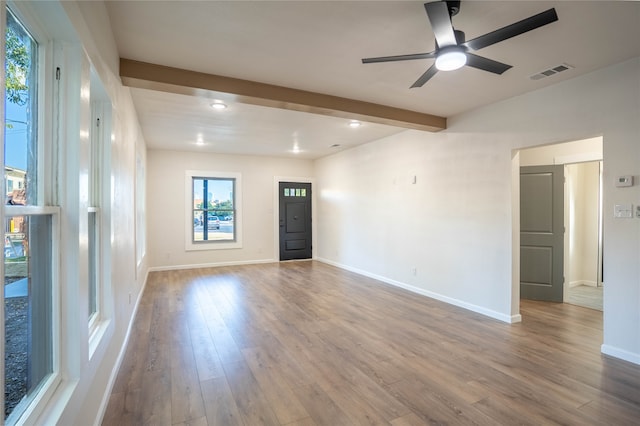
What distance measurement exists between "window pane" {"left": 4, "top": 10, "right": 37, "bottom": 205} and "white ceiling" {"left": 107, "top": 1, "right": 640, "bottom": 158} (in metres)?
1.00

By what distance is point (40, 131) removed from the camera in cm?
131

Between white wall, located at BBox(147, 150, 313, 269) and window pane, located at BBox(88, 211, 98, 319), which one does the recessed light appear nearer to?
window pane, located at BBox(88, 211, 98, 319)

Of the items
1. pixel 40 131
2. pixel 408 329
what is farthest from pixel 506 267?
pixel 40 131

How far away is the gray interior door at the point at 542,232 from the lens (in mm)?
4430

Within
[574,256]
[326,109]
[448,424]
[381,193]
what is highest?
[326,109]

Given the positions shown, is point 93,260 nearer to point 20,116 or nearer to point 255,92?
point 20,116

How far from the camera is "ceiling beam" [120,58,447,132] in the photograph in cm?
270

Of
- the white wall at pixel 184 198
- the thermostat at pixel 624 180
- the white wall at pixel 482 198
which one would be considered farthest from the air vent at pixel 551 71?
the white wall at pixel 184 198

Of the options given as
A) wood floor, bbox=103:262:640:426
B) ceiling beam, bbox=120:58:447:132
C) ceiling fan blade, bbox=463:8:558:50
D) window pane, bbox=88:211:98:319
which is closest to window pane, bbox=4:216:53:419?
window pane, bbox=88:211:98:319

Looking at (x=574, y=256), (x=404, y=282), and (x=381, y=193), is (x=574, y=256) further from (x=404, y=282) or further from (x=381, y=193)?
(x=381, y=193)

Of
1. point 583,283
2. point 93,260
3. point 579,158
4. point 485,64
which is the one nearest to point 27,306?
point 93,260

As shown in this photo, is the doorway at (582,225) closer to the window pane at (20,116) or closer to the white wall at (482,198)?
the white wall at (482,198)

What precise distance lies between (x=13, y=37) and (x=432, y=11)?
1929 millimetres

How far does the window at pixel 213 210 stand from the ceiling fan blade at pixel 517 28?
20.0 ft
